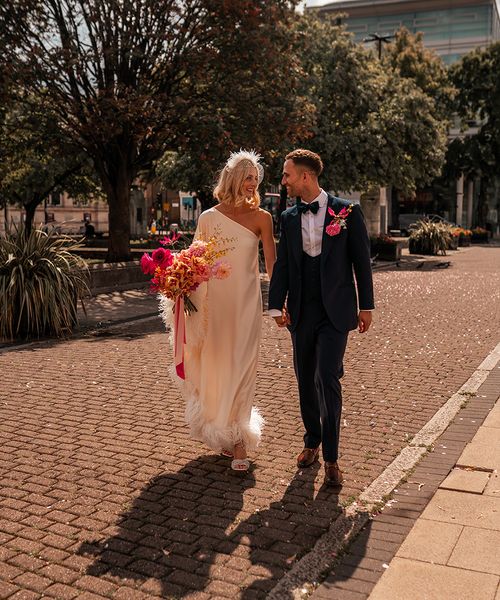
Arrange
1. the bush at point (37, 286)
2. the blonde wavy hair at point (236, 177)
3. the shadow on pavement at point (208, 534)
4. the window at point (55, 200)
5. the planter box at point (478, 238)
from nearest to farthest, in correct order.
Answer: the shadow on pavement at point (208, 534), the blonde wavy hair at point (236, 177), the bush at point (37, 286), the planter box at point (478, 238), the window at point (55, 200)

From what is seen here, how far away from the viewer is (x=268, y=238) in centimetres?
514

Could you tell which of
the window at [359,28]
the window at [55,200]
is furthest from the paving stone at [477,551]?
the window at [359,28]

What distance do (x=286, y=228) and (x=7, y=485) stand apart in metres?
2.38

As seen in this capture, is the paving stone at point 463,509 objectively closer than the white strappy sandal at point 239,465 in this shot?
Yes

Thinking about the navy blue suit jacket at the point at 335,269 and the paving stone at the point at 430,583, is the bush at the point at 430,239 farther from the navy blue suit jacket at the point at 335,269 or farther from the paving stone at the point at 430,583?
the paving stone at the point at 430,583

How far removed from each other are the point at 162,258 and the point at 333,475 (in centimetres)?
179

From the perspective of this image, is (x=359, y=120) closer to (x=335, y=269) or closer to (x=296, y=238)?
(x=296, y=238)

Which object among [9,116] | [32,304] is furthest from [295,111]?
[32,304]

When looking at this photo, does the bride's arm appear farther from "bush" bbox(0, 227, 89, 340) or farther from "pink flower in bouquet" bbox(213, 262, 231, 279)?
"bush" bbox(0, 227, 89, 340)

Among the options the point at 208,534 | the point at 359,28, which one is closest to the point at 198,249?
the point at 208,534

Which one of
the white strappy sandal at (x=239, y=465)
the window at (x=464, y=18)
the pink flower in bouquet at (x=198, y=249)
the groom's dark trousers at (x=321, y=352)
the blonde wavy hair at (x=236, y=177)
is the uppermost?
the window at (x=464, y=18)

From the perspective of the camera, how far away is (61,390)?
754 centimetres

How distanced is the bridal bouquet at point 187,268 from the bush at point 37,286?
5895mm

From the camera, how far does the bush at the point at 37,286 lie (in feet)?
35.0
